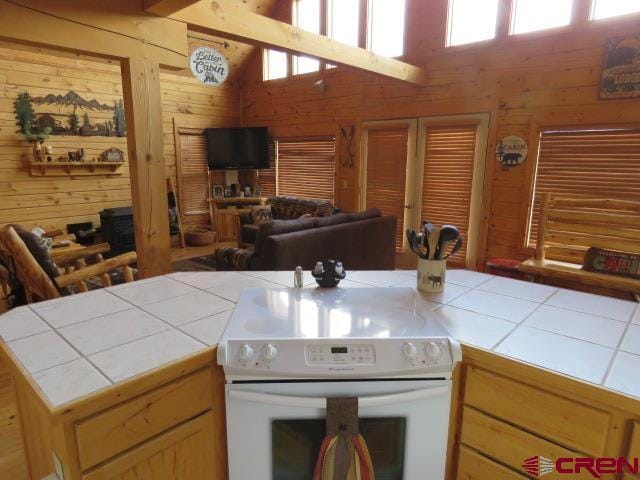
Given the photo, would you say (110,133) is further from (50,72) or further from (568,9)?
(568,9)

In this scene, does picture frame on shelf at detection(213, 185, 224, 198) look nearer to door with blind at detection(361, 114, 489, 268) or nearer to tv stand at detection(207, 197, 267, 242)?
tv stand at detection(207, 197, 267, 242)

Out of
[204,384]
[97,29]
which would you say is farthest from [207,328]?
[97,29]

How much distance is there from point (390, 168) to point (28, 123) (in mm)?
4568

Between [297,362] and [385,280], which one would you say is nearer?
[297,362]

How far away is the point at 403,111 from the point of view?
5.16m

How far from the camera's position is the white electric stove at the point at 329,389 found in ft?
3.78

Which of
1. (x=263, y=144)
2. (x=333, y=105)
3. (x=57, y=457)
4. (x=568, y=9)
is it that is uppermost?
(x=568, y=9)

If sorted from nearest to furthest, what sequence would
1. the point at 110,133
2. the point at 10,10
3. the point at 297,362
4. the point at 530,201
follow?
the point at 297,362 → the point at 10,10 → the point at 530,201 → the point at 110,133

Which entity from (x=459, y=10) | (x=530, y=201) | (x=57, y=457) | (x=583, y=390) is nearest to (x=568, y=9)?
(x=459, y=10)

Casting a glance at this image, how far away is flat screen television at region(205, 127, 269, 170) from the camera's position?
6.71 meters

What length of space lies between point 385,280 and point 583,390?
94 centimetres

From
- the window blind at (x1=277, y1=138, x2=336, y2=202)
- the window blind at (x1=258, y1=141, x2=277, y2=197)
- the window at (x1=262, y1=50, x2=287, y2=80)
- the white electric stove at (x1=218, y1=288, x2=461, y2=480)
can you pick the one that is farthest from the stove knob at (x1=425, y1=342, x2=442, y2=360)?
the window at (x1=262, y1=50, x2=287, y2=80)

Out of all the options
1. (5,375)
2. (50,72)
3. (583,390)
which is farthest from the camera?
(50,72)

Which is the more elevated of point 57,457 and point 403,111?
point 403,111
